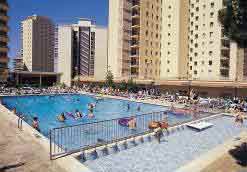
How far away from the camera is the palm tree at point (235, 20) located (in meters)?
Result: 8.27

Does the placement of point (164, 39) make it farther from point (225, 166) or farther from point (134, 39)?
point (225, 166)

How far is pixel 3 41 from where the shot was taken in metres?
55.9

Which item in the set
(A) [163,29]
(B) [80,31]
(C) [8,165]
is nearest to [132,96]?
A: (A) [163,29]

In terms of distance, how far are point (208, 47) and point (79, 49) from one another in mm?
62776

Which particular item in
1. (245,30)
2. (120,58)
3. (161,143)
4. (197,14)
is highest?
(197,14)

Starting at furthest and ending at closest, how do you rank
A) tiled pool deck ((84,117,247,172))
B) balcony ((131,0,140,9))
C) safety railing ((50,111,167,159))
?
balcony ((131,0,140,9)) → safety railing ((50,111,167,159)) → tiled pool deck ((84,117,247,172))

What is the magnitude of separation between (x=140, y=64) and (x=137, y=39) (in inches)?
259

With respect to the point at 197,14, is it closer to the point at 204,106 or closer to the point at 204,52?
the point at 204,52

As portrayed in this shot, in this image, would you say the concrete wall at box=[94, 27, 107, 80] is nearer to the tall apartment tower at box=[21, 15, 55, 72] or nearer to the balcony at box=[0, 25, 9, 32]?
the balcony at box=[0, 25, 9, 32]

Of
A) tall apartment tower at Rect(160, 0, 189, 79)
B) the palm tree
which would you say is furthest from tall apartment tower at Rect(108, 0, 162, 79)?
the palm tree

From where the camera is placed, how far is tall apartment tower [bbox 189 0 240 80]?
47.5 meters

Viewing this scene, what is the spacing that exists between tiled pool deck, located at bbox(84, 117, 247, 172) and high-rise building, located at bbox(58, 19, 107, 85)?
63.9 meters

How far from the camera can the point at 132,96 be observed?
134 ft

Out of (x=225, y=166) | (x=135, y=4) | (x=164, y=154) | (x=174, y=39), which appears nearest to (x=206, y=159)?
(x=225, y=166)
